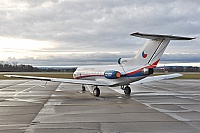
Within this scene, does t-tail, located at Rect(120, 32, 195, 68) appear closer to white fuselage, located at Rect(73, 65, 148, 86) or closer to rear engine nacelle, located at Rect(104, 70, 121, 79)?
white fuselage, located at Rect(73, 65, 148, 86)

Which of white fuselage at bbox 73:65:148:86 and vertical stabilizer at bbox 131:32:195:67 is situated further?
white fuselage at bbox 73:65:148:86

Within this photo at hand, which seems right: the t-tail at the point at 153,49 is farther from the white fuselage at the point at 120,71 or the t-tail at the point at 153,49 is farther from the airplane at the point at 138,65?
the white fuselage at the point at 120,71

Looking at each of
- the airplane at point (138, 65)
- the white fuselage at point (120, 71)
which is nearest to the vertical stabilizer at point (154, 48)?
the airplane at point (138, 65)

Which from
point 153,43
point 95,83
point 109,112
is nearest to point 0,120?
point 109,112

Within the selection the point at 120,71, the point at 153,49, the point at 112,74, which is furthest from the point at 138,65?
the point at 112,74

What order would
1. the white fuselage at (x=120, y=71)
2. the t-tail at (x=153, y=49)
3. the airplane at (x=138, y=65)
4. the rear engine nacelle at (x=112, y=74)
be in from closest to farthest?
the t-tail at (x=153, y=49) → the airplane at (x=138, y=65) → the white fuselage at (x=120, y=71) → the rear engine nacelle at (x=112, y=74)

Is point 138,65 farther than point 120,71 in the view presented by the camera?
No

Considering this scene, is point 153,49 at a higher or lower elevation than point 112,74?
higher

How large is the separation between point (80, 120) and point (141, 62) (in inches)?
417

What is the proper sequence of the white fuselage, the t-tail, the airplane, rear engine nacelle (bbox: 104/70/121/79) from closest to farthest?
1. the t-tail
2. the airplane
3. the white fuselage
4. rear engine nacelle (bbox: 104/70/121/79)

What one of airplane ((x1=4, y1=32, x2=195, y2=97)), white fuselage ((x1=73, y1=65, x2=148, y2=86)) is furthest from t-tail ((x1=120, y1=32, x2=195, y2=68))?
white fuselage ((x1=73, y1=65, x2=148, y2=86))

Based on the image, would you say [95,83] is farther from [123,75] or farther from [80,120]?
[80,120]

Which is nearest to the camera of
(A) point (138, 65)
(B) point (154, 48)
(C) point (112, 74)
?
(B) point (154, 48)

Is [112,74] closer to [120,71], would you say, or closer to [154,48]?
[120,71]
